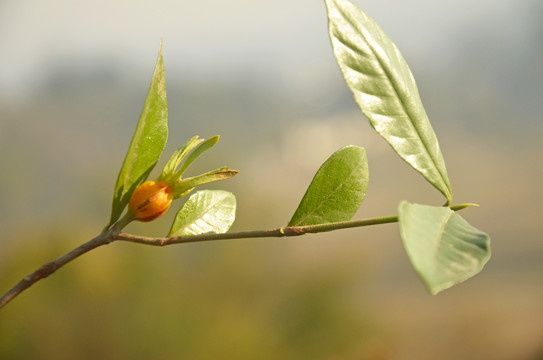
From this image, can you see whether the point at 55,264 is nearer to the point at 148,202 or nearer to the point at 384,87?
the point at 148,202

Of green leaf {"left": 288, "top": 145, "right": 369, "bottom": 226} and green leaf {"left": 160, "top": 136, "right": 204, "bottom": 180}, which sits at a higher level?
green leaf {"left": 160, "top": 136, "right": 204, "bottom": 180}

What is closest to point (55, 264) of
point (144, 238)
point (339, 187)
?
point (144, 238)

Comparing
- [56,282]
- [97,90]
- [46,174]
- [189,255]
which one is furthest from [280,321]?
[97,90]

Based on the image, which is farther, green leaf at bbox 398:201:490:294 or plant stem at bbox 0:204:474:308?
plant stem at bbox 0:204:474:308

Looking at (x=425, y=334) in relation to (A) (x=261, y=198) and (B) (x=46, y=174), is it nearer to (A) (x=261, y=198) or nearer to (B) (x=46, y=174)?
(A) (x=261, y=198)

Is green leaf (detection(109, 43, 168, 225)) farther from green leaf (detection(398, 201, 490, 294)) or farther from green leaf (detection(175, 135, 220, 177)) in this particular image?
green leaf (detection(398, 201, 490, 294))

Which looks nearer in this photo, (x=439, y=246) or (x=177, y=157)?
(x=439, y=246)

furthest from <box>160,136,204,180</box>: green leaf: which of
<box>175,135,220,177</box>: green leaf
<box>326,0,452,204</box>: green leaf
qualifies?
<box>326,0,452,204</box>: green leaf

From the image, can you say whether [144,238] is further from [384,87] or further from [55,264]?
[384,87]
